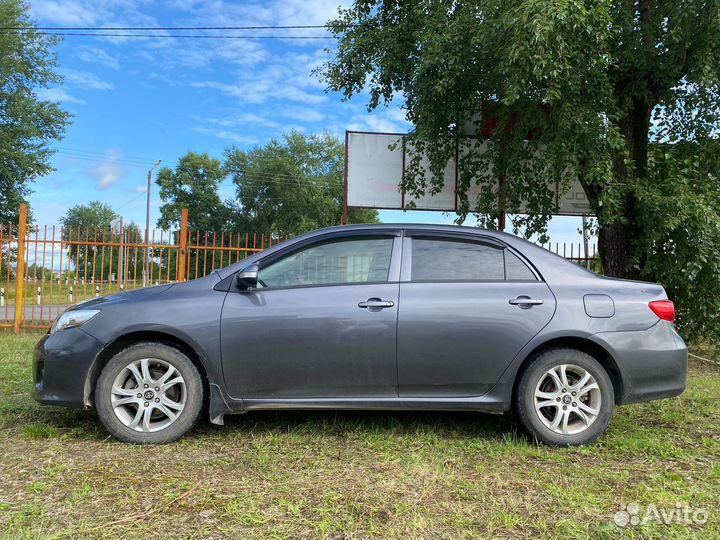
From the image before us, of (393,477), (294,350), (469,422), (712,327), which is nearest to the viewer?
(393,477)

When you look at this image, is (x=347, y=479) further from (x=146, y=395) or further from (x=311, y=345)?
(x=146, y=395)

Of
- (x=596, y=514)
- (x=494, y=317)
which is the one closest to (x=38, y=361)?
(x=494, y=317)

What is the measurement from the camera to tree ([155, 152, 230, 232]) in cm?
4553

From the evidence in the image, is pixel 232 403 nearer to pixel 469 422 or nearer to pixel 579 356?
pixel 469 422

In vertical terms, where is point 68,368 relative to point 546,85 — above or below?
below

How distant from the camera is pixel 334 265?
12.2 ft

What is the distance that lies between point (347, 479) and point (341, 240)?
1.64 meters

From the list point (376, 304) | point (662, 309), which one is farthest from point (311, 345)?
point (662, 309)

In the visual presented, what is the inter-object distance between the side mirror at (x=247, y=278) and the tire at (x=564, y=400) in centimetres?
194

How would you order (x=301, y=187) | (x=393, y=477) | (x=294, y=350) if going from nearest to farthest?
1. (x=393, y=477)
2. (x=294, y=350)
3. (x=301, y=187)

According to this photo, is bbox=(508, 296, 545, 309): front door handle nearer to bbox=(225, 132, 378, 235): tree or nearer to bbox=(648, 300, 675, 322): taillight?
bbox=(648, 300, 675, 322): taillight

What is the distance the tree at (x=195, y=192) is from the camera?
45.5 metres

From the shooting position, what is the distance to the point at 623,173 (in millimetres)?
7590

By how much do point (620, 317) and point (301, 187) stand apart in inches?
1569
